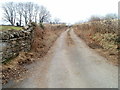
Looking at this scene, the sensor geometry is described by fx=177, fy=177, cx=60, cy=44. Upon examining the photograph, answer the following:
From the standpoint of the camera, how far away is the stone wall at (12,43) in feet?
30.5

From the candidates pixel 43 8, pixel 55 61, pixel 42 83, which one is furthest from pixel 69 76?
pixel 43 8

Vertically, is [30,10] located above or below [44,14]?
above

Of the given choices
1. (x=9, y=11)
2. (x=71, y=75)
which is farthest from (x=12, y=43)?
(x=9, y=11)

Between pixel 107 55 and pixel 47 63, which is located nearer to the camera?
pixel 47 63

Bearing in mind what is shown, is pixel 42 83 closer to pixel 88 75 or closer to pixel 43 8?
pixel 88 75

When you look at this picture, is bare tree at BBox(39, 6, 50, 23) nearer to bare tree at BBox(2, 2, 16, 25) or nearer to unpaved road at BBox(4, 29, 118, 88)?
bare tree at BBox(2, 2, 16, 25)

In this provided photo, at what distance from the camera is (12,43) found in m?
10.3

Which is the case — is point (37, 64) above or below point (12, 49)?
below

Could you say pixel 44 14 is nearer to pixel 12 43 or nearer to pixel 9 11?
pixel 9 11

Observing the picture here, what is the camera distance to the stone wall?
30.5 ft

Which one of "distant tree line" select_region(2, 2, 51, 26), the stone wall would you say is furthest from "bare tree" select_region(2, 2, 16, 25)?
the stone wall

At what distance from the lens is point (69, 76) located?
307 inches

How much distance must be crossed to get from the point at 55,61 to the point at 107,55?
11.9ft

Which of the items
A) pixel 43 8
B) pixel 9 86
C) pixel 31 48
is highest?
pixel 43 8
